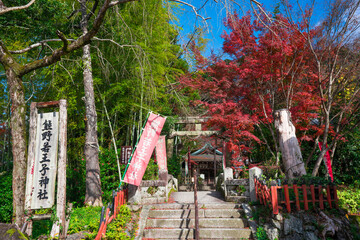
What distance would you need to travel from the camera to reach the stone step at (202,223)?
19.0 ft

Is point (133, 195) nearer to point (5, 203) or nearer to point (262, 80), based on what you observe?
point (5, 203)

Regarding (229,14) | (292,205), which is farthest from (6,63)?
(292,205)

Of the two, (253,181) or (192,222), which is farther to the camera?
(253,181)

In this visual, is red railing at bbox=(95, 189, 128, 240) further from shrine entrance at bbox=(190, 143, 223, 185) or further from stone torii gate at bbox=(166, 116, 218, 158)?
shrine entrance at bbox=(190, 143, 223, 185)

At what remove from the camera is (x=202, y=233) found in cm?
554

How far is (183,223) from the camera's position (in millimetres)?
5914

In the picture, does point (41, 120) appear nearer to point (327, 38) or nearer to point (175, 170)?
point (327, 38)

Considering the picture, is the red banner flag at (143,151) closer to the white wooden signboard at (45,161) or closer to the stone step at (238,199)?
the white wooden signboard at (45,161)

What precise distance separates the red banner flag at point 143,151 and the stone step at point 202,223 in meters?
1.12

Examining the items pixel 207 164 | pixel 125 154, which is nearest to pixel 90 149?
pixel 125 154

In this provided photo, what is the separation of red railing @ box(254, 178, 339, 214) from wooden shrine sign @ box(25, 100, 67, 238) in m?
4.43

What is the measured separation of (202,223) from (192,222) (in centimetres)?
26

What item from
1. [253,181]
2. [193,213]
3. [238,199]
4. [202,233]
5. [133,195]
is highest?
[253,181]

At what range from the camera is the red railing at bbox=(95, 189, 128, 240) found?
15.6 ft
